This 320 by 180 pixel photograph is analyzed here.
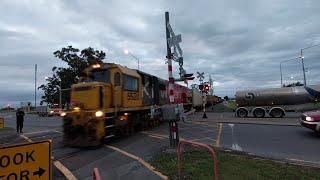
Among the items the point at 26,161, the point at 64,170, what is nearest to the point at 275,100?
the point at 64,170

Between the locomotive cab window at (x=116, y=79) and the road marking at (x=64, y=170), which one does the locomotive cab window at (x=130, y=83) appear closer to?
the locomotive cab window at (x=116, y=79)

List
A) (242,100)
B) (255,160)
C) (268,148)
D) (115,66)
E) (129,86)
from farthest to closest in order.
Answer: (242,100), (129,86), (115,66), (268,148), (255,160)

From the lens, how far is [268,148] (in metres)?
15.5

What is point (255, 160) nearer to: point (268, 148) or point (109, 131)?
point (268, 148)

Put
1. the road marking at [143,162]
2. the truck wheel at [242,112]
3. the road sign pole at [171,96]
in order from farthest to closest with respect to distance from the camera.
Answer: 1. the truck wheel at [242,112]
2. the road sign pole at [171,96]
3. the road marking at [143,162]

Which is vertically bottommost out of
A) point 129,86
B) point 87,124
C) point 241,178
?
point 241,178

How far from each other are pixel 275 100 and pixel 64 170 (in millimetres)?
27819

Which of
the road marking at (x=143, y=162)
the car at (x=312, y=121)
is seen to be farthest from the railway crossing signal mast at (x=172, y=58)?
the car at (x=312, y=121)

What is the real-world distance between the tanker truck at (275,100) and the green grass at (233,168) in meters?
24.3

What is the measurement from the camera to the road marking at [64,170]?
10273 millimetres

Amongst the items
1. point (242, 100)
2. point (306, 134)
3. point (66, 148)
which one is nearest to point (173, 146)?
point (66, 148)

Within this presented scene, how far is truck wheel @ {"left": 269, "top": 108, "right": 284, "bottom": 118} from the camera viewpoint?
116 ft

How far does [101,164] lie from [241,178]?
15.4 ft

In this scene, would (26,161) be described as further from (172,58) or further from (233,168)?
(172,58)
